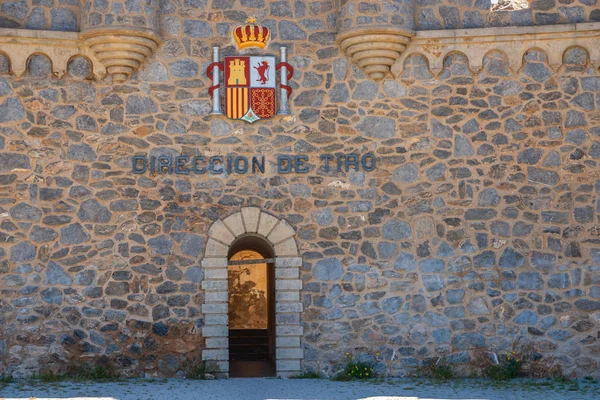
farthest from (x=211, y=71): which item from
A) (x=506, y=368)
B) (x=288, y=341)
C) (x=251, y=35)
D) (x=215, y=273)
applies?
(x=506, y=368)

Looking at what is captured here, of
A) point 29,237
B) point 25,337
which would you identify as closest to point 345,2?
point 29,237

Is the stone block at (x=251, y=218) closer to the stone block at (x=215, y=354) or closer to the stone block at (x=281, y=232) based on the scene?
the stone block at (x=281, y=232)

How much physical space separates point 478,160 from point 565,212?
54.6 inches

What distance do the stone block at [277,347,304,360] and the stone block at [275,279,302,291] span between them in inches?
32.5

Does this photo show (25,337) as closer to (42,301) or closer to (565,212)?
(42,301)

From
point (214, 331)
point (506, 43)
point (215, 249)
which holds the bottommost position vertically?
point (214, 331)

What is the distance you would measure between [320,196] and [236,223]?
121cm

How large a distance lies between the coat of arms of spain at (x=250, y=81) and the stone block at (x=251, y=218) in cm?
122

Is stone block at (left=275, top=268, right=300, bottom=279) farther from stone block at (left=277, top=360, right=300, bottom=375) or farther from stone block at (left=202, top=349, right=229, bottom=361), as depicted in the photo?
stone block at (left=202, top=349, right=229, bottom=361)

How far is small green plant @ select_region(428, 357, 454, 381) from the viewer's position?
44.2 feet

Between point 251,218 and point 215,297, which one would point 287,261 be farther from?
point 215,297

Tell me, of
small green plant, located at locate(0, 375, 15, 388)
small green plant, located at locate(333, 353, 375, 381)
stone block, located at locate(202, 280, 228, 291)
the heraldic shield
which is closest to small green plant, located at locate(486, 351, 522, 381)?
small green plant, located at locate(333, 353, 375, 381)

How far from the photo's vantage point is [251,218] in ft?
44.8

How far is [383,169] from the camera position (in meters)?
13.8
